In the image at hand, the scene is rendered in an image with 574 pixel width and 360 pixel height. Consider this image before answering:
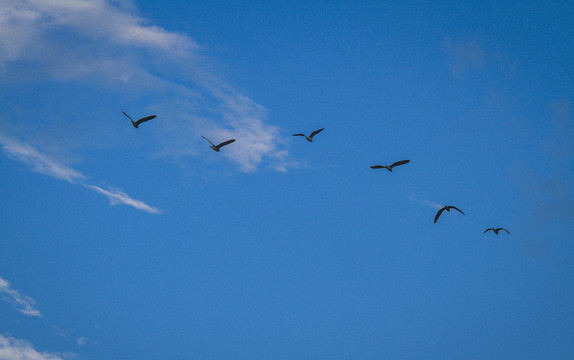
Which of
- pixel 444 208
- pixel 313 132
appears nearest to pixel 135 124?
pixel 313 132

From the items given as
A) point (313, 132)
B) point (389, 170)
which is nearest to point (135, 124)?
point (313, 132)

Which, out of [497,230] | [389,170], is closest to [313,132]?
[389,170]

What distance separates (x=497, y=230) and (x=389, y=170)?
20371 mm

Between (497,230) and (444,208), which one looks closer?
(444,208)

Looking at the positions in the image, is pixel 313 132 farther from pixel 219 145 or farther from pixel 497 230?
pixel 497 230

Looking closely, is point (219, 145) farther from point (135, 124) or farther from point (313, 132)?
point (313, 132)

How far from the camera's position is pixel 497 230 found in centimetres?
6297

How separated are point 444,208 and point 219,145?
26281mm

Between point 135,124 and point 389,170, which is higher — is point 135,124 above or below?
below

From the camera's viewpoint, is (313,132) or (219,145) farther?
(313,132)

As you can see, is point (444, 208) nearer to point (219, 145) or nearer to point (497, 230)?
point (497, 230)

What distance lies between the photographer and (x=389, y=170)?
53844mm

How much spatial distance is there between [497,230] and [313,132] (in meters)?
27.9

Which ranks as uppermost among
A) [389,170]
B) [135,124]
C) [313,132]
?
[313,132]
